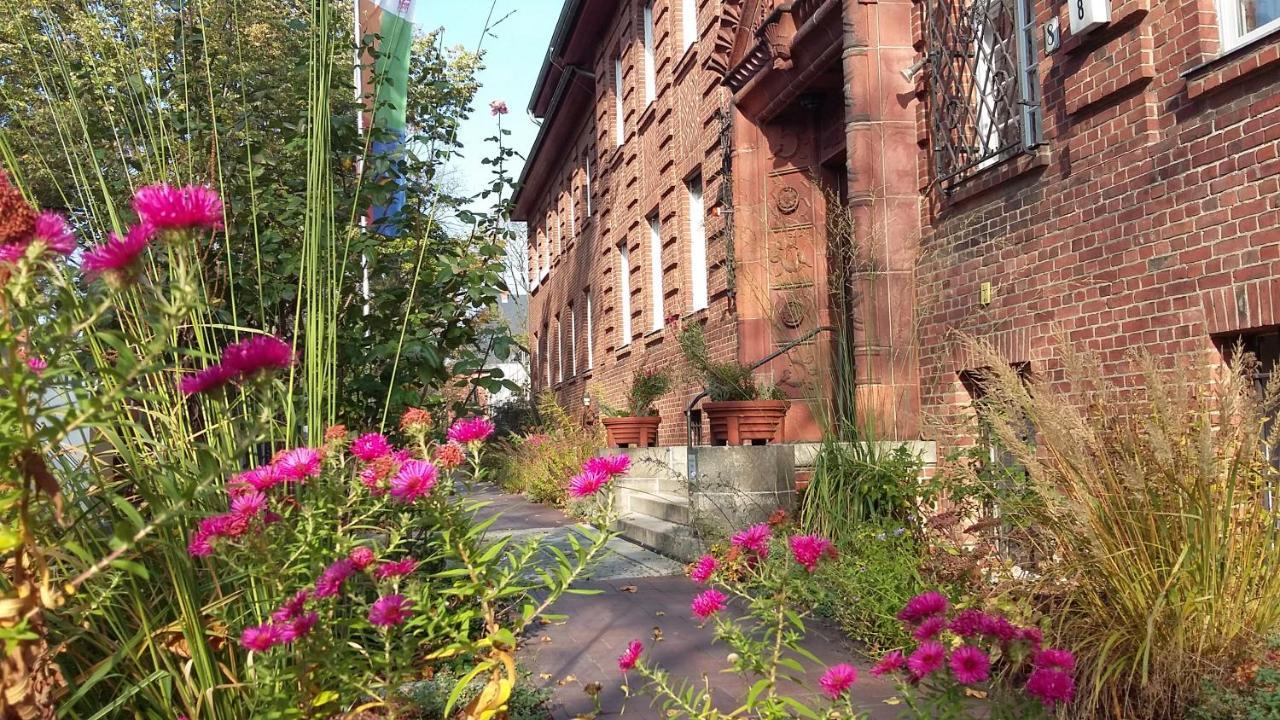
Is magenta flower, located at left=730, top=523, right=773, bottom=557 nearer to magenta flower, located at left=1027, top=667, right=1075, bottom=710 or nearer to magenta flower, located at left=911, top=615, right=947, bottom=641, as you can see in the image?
magenta flower, located at left=911, top=615, right=947, bottom=641

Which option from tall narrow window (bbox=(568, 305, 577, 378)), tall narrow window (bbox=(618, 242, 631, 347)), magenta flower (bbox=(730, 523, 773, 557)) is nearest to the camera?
magenta flower (bbox=(730, 523, 773, 557))

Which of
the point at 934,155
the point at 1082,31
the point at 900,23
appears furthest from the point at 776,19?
the point at 1082,31

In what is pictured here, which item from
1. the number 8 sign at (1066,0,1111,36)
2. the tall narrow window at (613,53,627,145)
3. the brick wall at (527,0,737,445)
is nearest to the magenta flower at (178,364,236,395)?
the number 8 sign at (1066,0,1111,36)

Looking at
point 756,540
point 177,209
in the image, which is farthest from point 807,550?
point 177,209

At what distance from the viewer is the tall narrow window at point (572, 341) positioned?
24.3 meters

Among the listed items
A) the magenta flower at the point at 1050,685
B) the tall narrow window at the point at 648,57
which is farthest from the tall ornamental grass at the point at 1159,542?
the tall narrow window at the point at 648,57

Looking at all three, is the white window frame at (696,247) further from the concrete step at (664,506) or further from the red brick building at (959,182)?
the concrete step at (664,506)

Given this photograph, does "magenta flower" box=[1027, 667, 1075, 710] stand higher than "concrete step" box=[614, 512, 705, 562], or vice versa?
"magenta flower" box=[1027, 667, 1075, 710]

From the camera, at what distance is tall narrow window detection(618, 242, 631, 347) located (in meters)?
18.3

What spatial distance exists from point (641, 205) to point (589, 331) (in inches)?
246

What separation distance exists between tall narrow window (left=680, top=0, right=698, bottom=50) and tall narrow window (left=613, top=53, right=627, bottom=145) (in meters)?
4.15

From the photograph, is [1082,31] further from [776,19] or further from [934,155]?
[776,19]

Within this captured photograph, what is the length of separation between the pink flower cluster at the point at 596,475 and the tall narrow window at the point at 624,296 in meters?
15.8

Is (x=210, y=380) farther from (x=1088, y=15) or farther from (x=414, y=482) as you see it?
(x=1088, y=15)
